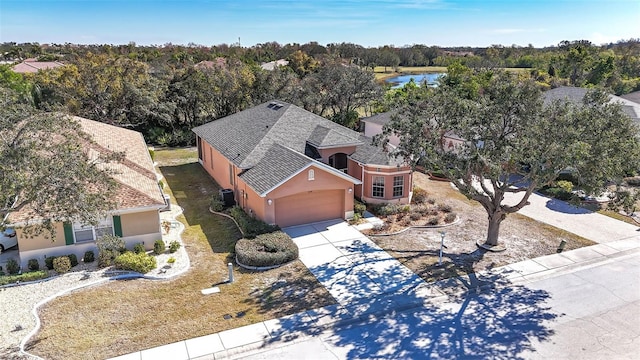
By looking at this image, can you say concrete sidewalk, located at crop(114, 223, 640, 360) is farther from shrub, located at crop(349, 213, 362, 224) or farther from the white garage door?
shrub, located at crop(349, 213, 362, 224)

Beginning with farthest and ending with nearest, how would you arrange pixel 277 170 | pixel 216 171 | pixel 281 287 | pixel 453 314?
pixel 216 171
pixel 277 170
pixel 281 287
pixel 453 314

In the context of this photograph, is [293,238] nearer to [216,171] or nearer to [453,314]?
[453,314]

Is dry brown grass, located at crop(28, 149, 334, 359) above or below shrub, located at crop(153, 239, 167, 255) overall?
below

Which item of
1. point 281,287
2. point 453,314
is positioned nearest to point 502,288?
point 453,314

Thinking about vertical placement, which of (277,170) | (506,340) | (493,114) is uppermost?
(493,114)

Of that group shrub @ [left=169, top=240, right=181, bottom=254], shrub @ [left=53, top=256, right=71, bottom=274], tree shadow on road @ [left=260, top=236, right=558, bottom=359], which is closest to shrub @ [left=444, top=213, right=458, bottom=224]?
tree shadow on road @ [left=260, top=236, right=558, bottom=359]

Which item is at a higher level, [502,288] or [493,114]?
[493,114]

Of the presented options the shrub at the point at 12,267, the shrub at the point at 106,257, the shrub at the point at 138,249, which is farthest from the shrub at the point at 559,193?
the shrub at the point at 12,267
